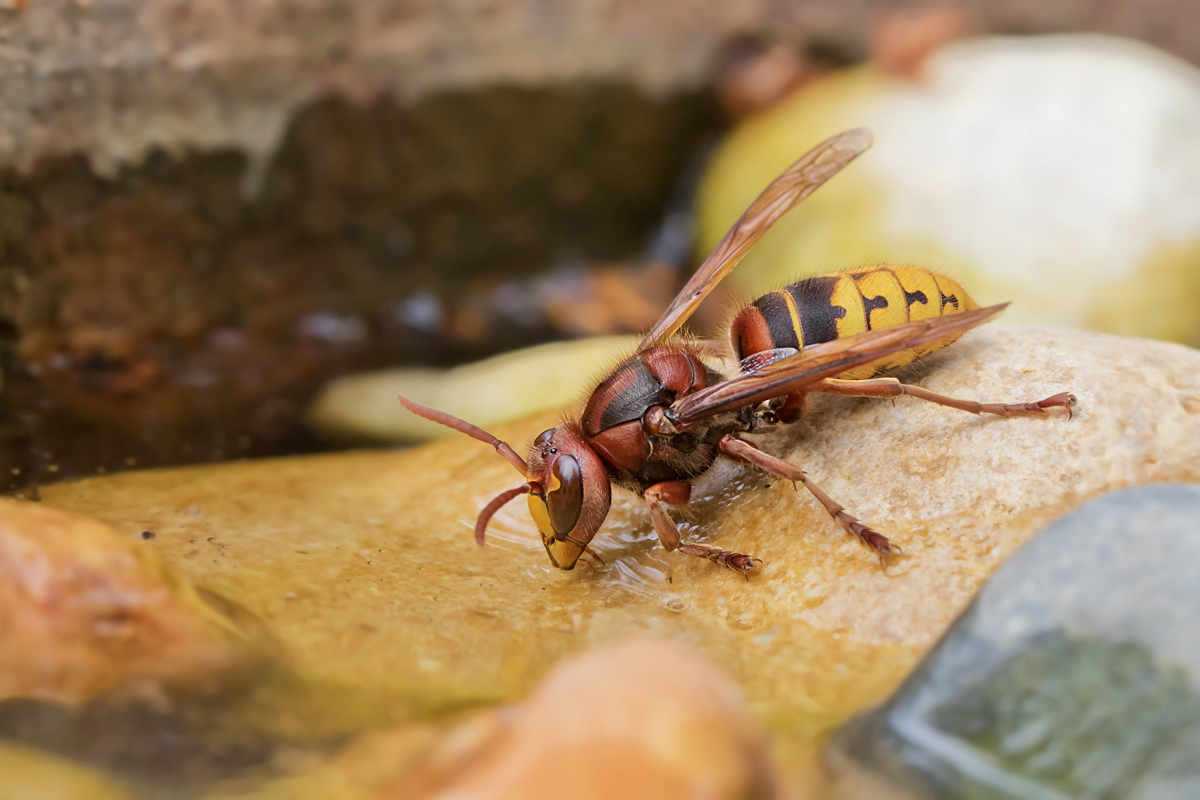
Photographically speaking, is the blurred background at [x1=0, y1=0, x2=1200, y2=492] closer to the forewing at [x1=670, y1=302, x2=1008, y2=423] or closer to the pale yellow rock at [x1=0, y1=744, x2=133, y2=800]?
the forewing at [x1=670, y1=302, x2=1008, y2=423]

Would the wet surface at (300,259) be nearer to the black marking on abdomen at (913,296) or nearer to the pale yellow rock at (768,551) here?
the pale yellow rock at (768,551)

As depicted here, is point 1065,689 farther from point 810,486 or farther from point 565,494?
point 565,494

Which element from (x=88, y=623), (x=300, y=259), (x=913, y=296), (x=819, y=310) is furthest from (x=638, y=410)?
(x=300, y=259)

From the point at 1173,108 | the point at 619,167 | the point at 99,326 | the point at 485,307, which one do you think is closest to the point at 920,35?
the point at 1173,108

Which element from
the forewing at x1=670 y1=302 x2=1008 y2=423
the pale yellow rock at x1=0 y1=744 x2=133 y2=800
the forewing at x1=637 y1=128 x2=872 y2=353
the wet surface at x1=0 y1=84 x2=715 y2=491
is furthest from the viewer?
the wet surface at x1=0 y1=84 x2=715 y2=491

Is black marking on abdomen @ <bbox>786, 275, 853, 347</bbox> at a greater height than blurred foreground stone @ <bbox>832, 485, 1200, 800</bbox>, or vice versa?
black marking on abdomen @ <bbox>786, 275, 853, 347</bbox>

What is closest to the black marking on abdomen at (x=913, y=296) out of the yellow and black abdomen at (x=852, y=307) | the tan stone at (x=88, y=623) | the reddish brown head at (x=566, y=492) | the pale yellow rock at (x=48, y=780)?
the yellow and black abdomen at (x=852, y=307)

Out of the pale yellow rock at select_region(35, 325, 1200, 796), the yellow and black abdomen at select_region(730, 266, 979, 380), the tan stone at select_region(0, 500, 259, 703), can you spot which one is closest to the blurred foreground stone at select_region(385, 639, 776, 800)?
the pale yellow rock at select_region(35, 325, 1200, 796)
